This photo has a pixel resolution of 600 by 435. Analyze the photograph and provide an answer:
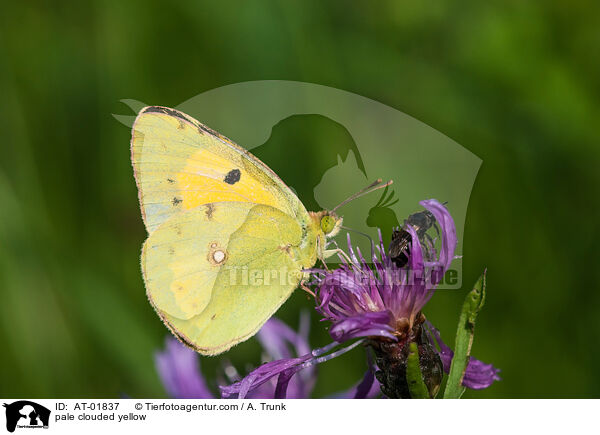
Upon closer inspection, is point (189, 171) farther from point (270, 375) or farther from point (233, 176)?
point (270, 375)

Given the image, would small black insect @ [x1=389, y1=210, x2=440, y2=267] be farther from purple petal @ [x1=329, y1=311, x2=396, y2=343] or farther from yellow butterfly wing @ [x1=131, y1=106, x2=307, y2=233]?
yellow butterfly wing @ [x1=131, y1=106, x2=307, y2=233]

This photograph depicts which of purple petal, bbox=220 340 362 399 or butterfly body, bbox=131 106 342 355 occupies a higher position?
butterfly body, bbox=131 106 342 355

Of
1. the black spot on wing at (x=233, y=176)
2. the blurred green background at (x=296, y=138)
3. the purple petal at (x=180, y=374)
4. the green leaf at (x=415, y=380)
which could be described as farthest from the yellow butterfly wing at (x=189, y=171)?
the blurred green background at (x=296, y=138)

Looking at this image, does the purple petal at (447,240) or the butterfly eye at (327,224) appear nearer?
the purple petal at (447,240)

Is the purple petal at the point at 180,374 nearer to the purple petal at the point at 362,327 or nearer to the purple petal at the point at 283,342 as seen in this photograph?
the purple petal at the point at 283,342

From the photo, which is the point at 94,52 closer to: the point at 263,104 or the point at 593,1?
the point at 263,104

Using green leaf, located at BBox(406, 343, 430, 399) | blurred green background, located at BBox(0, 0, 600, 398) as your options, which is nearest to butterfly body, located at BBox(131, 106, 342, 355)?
green leaf, located at BBox(406, 343, 430, 399)
